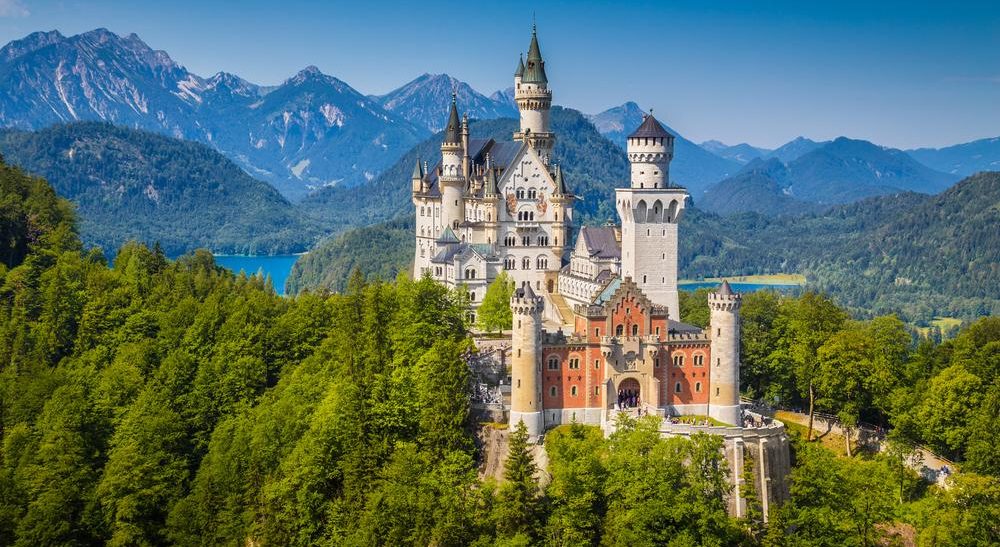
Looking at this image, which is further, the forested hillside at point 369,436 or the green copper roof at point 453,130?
the green copper roof at point 453,130

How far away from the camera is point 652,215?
8494 cm

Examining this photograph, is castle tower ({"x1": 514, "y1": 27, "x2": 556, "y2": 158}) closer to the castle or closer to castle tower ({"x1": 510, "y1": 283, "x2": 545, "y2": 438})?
the castle

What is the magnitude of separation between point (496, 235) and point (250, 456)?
113ft

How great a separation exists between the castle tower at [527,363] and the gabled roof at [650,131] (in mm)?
18180

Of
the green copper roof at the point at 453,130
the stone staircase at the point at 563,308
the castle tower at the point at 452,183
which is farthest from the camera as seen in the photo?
the green copper roof at the point at 453,130

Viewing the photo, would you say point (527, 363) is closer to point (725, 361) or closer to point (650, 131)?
point (725, 361)

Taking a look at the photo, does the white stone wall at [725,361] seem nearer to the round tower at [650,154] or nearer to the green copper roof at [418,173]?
the round tower at [650,154]

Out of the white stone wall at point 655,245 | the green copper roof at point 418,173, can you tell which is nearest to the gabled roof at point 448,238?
the green copper roof at point 418,173

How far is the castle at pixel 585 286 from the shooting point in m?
72.6

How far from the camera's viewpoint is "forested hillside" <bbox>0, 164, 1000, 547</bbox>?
66.9m

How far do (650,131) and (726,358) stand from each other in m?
18.9

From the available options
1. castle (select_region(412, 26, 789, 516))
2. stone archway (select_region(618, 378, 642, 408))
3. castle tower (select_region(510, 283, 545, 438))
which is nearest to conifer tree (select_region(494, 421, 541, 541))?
castle tower (select_region(510, 283, 545, 438))

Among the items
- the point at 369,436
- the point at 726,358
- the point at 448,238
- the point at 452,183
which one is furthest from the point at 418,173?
the point at 726,358

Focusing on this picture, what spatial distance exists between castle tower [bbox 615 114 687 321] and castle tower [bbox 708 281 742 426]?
9893 mm
